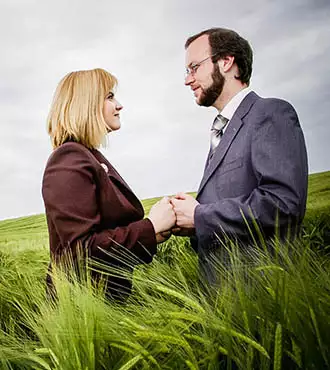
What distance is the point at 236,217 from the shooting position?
1.02 meters

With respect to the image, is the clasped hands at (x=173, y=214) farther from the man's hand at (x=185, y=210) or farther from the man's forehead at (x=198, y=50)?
the man's forehead at (x=198, y=50)

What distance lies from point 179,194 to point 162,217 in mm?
75

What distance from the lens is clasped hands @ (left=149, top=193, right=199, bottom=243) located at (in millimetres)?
1096

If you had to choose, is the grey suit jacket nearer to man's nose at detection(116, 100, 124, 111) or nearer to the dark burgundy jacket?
the dark burgundy jacket

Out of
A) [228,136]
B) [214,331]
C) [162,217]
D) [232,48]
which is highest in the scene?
[232,48]

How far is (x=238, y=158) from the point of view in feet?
3.60

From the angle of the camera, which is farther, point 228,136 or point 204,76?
point 204,76

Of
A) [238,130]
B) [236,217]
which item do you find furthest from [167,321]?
[238,130]

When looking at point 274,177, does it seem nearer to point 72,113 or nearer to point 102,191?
point 102,191

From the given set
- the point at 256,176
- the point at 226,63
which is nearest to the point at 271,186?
the point at 256,176

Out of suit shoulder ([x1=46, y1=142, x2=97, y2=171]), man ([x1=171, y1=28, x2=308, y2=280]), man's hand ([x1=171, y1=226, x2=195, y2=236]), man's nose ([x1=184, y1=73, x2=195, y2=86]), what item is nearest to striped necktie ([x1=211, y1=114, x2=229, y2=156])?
man ([x1=171, y1=28, x2=308, y2=280])

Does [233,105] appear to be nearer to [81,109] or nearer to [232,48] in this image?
[232,48]

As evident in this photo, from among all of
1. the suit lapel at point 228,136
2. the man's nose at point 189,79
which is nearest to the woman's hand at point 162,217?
the suit lapel at point 228,136

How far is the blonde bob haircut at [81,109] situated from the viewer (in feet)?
3.64
